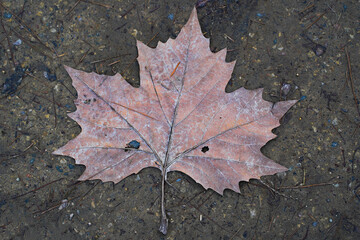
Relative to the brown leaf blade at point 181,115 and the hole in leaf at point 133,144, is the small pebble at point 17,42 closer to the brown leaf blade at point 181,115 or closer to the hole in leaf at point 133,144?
the brown leaf blade at point 181,115

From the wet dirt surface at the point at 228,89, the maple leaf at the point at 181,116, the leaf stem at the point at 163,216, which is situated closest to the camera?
the maple leaf at the point at 181,116

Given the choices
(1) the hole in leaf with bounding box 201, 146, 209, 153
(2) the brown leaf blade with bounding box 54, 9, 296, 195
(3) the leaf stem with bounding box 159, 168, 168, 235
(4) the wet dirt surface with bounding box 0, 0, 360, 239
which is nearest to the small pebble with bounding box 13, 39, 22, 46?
(4) the wet dirt surface with bounding box 0, 0, 360, 239

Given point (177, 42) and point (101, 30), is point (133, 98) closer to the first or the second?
point (177, 42)

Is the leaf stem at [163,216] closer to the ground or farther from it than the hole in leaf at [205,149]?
closer to the ground

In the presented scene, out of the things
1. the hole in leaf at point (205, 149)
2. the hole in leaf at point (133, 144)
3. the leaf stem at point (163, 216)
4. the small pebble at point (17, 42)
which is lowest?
the leaf stem at point (163, 216)

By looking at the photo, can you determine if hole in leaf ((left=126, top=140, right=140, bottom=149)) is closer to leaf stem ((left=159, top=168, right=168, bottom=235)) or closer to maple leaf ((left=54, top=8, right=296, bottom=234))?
maple leaf ((left=54, top=8, right=296, bottom=234))

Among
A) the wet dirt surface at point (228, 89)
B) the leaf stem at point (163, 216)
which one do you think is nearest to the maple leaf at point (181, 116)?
the leaf stem at point (163, 216)

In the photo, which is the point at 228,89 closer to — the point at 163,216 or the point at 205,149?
the point at 205,149
